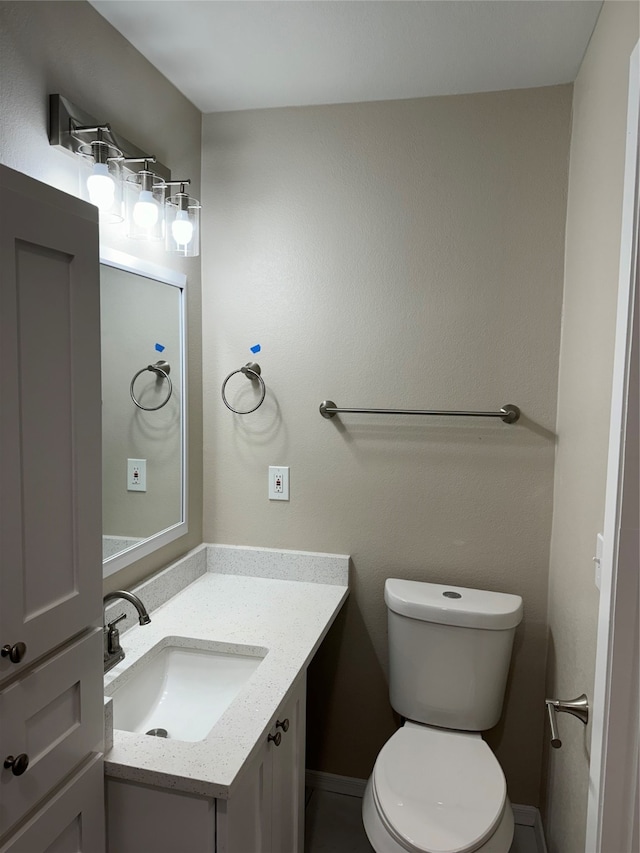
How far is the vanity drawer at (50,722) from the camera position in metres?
0.96

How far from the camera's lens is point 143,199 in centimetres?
165

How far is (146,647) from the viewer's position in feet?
5.38

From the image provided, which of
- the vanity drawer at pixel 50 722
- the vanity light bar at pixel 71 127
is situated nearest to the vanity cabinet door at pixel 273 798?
the vanity drawer at pixel 50 722

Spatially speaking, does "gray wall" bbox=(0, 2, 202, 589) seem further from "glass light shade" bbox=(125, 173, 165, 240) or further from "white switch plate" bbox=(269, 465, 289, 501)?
"white switch plate" bbox=(269, 465, 289, 501)

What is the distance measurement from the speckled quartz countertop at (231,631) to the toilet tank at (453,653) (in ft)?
0.88

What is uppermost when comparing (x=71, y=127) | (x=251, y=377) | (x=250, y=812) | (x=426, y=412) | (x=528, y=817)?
(x=71, y=127)

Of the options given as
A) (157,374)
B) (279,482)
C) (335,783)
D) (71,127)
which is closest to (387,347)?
(279,482)

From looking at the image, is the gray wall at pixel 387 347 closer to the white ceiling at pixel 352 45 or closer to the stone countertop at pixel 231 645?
the white ceiling at pixel 352 45

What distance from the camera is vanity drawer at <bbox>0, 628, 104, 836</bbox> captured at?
96cm

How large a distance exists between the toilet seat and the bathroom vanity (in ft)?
0.88

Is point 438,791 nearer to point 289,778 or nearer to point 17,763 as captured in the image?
point 289,778

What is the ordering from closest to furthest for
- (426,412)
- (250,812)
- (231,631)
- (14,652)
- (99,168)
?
1. (14,652)
2. (250,812)
3. (99,168)
4. (231,631)
5. (426,412)

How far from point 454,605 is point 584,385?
30.6 inches

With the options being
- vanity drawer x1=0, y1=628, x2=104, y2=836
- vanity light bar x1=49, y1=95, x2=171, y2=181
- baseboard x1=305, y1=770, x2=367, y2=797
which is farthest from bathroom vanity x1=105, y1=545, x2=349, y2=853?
vanity light bar x1=49, y1=95, x2=171, y2=181
